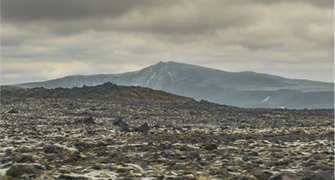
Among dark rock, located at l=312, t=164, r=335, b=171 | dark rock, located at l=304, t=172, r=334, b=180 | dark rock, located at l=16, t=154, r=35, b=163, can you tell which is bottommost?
dark rock, located at l=16, t=154, r=35, b=163

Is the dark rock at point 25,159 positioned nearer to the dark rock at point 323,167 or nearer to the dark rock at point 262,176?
the dark rock at point 262,176

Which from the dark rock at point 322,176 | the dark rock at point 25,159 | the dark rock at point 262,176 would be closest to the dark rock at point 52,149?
the dark rock at point 25,159

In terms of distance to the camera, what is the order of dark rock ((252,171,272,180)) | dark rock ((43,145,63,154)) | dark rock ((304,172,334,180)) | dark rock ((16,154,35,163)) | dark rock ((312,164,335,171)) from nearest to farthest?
dark rock ((304,172,334,180)), dark rock ((252,171,272,180)), dark rock ((312,164,335,171)), dark rock ((16,154,35,163)), dark rock ((43,145,63,154))

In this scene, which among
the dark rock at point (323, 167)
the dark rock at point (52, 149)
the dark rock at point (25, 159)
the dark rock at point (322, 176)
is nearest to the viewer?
the dark rock at point (322, 176)

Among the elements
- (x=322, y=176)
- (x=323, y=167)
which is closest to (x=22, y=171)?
(x=322, y=176)

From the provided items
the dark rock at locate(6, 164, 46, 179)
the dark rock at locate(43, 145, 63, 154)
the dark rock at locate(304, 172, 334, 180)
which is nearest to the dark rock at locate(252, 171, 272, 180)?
the dark rock at locate(304, 172, 334, 180)

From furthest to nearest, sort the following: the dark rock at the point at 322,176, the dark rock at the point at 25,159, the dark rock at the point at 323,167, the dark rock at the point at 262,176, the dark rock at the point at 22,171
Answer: the dark rock at the point at 25,159 → the dark rock at the point at 323,167 → the dark rock at the point at 262,176 → the dark rock at the point at 22,171 → the dark rock at the point at 322,176

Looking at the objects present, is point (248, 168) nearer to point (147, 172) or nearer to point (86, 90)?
point (147, 172)

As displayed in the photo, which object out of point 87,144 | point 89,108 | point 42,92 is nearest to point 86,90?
point 42,92

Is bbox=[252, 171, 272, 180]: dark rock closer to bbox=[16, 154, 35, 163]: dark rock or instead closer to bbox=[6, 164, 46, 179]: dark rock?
bbox=[6, 164, 46, 179]: dark rock

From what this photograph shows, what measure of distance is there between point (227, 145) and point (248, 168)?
6187 millimetres

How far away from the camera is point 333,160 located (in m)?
10.2

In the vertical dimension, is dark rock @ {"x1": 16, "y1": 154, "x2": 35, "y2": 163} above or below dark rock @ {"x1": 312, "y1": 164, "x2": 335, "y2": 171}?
below

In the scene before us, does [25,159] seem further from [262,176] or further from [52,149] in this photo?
[262,176]
